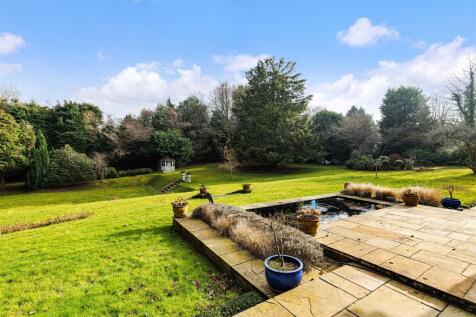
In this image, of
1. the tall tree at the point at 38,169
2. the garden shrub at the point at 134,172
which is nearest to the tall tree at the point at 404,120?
the garden shrub at the point at 134,172

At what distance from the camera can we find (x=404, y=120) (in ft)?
90.3

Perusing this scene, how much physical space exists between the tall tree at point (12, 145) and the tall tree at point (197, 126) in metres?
15.9

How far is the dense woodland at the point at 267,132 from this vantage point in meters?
22.1

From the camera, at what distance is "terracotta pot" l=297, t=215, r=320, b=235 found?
4898mm

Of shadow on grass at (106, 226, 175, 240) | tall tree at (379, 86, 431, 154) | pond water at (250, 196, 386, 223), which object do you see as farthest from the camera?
tall tree at (379, 86, 431, 154)

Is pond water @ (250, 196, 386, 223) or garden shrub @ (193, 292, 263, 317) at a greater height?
garden shrub @ (193, 292, 263, 317)

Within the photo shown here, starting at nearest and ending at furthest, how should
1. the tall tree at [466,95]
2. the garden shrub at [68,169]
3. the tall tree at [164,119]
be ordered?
1. the garden shrub at [68,169]
2. the tall tree at [466,95]
3. the tall tree at [164,119]

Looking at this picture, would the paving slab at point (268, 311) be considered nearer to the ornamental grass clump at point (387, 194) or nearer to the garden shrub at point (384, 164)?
the ornamental grass clump at point (387, 194)

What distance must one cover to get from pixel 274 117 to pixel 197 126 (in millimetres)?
Result: 12645

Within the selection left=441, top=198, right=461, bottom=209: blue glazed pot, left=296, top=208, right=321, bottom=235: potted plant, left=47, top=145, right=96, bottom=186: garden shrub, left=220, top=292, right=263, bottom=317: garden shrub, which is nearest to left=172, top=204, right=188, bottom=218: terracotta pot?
left=296, top=208, right=321, bottom=235: potted plant

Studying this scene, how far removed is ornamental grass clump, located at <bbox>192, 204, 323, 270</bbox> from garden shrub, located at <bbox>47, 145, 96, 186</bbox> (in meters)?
19.1

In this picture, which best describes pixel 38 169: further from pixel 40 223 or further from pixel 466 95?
pixel 466 95

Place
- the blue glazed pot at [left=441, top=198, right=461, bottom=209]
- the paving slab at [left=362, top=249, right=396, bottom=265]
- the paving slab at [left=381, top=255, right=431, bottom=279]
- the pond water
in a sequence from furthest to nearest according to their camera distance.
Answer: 1. the pond water
2. the blue glazed pot at [left=441, top=198, right=461, bottom=209]
3. the paving slab at [left=362, top=249, right=396, bottom=265]
4. the paving slab at [left=381, top=255, right=431, bottom=279]

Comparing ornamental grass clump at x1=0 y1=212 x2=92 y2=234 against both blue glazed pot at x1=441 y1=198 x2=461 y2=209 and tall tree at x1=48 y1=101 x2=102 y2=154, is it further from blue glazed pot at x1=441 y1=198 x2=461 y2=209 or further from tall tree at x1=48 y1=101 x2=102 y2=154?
tall tree at x1=48 y1=101 x2=102 y2=154
